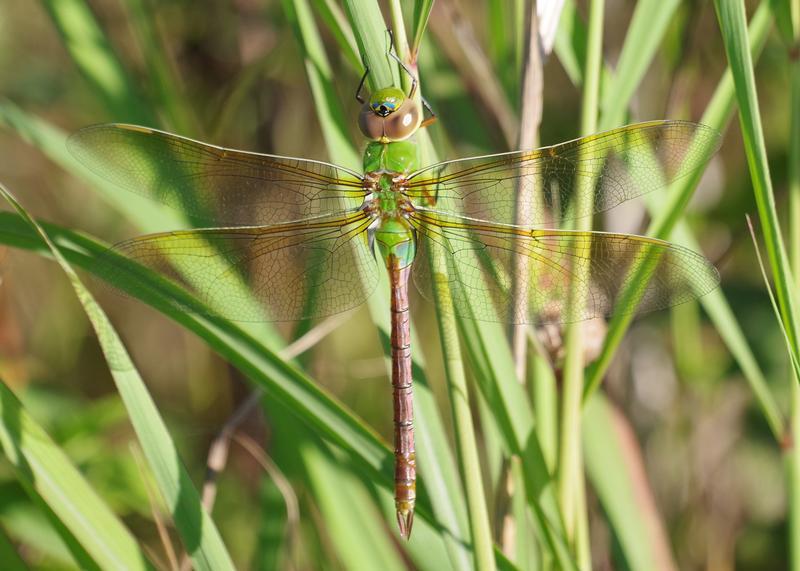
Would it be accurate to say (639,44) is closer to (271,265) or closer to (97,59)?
(271,265)

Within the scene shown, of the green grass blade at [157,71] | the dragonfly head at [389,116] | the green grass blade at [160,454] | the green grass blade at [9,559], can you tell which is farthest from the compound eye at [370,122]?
the green grass blade at [9,559]

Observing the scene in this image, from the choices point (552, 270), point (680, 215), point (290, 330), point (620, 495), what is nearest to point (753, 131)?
point (680, 215)

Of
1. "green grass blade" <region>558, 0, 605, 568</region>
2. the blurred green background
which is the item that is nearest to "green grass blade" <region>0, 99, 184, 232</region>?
the blurred green background

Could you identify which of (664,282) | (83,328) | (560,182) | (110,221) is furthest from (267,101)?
(664,282)

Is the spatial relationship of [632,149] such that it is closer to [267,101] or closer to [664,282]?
[664,282]

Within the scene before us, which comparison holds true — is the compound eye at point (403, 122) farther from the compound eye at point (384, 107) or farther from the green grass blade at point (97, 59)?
the green grass blade at point (97, 59)

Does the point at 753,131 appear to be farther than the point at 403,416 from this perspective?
No

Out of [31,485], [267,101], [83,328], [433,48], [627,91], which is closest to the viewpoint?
[31,485]
